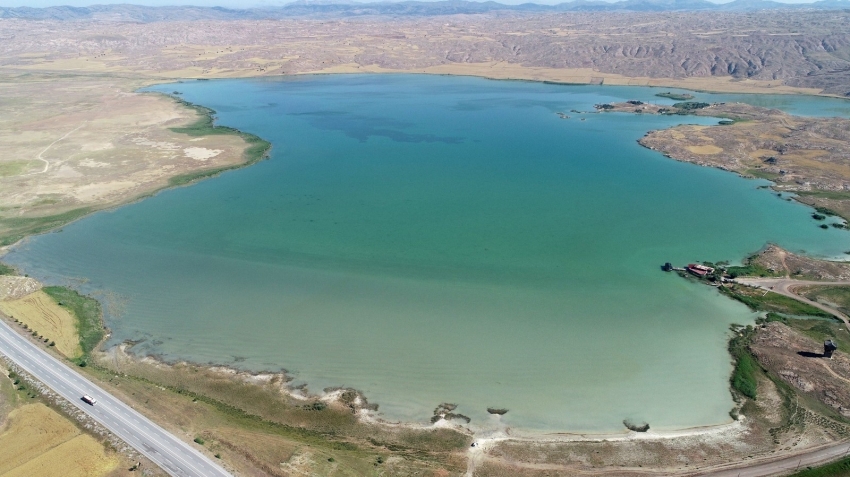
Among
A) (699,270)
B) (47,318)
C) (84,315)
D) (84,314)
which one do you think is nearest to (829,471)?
(699,270)

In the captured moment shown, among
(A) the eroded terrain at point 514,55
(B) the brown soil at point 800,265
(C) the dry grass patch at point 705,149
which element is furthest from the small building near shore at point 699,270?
(A) the eroded terrain at point 514,55

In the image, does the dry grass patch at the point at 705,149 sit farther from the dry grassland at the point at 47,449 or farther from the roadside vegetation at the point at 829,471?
the dry grassland at the point at 47,449

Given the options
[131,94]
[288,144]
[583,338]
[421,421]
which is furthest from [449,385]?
[131,94]

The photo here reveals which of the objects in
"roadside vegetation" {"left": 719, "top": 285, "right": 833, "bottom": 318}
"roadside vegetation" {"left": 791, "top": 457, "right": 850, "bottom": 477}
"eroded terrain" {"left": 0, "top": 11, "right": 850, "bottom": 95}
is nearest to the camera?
"roadside vegetation" {"left": 791, "top": 457, "right": 850, "bottom": 477}

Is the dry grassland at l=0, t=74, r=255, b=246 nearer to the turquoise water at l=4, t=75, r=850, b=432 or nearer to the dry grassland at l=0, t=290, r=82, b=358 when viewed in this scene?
the turquoise water at l=4, t=75, r=850, b=432

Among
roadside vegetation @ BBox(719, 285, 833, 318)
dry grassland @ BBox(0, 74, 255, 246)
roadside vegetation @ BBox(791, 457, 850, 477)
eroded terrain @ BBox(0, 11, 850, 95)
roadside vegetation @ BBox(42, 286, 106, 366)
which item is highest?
eroded terrain @ BBox(0, 11, 850, 95)

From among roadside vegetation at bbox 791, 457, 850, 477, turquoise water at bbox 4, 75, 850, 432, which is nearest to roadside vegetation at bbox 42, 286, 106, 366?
turquoise water at bbox 4, 75, 850, 432

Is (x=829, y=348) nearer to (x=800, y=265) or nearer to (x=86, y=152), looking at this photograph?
(x=800, y=265)

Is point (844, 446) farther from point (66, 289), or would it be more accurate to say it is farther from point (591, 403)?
point (66, 289)
